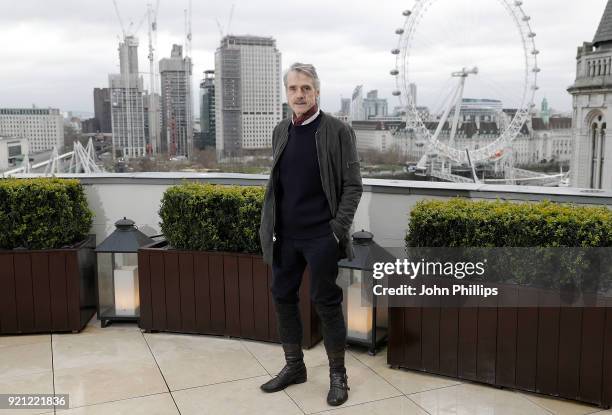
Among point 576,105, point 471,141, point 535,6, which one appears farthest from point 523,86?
point 576,105

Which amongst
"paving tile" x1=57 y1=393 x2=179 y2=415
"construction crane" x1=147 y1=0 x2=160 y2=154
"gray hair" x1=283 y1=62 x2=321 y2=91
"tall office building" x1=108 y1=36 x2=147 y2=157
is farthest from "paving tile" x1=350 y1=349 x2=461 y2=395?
"construction crane" x1=147 y1=0 x2=160 y2=154

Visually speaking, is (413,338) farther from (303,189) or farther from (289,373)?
(303,189)

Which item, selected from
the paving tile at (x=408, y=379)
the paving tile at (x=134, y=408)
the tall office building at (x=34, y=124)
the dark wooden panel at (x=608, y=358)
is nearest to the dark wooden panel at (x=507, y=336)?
the paving tile at (x=408, y=379)

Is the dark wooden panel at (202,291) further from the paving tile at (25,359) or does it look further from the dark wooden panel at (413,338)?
the dark wooden panel at (413,338)

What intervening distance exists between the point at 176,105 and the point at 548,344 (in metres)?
25.5

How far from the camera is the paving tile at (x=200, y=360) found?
311 centimetres

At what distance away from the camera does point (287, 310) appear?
2.91 m

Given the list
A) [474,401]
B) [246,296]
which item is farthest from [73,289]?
[474,401]

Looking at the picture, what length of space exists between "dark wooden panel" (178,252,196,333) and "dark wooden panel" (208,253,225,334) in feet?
0.42

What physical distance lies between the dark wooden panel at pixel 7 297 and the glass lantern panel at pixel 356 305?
207cm

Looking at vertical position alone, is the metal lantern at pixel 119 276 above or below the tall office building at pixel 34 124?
below

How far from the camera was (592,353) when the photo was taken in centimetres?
266

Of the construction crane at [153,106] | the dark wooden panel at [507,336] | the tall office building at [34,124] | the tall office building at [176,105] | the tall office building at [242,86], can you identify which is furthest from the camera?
the construction crane at [153,106]

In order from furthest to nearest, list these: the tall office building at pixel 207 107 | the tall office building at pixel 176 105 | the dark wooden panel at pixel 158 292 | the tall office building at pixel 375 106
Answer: the tall office building at pixel 176 105 → the tall office building at pixel 207 107 → the tall office building at pixel 375 106 → the dark wooden panel at pixel 158 292
